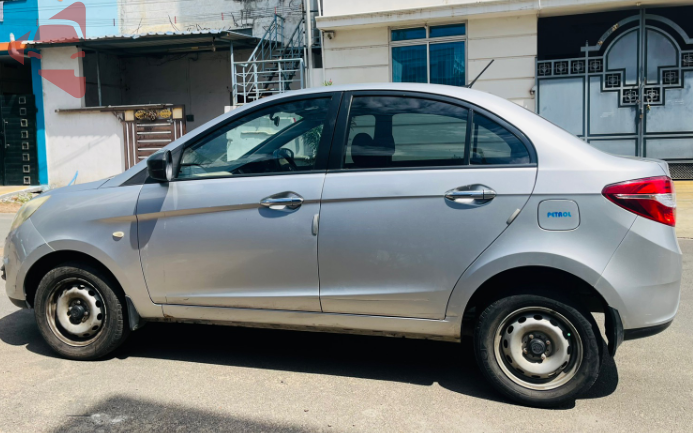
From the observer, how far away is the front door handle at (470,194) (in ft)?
11.9

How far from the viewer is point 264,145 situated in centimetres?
422

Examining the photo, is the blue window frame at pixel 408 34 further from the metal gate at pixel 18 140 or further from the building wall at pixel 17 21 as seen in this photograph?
the building wall at pixel 17 21

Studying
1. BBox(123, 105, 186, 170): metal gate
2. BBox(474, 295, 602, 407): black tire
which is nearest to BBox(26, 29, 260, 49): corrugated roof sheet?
BBox(123, 105, 186, 170): metal gate

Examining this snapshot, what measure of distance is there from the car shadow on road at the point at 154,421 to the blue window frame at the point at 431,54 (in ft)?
40.6

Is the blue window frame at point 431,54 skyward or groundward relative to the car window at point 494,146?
skyward

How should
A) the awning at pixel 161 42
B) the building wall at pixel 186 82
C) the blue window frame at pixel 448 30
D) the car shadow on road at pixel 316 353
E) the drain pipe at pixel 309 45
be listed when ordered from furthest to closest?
the building wall at pixel 186 82 < the awning at pixel 161 42 < the drain pipe at pixel 309 45 < the blue window frame at pixel 448 30 < the car shadow on road at pixel 316 353

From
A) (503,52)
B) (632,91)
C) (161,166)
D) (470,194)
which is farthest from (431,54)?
(470,194)

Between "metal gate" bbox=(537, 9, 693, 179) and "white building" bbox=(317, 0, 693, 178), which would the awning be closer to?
"white building" bbox=(317, 0, 693, 178)

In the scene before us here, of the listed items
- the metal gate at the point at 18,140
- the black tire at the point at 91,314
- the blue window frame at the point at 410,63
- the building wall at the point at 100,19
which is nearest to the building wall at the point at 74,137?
the metal gate at the point at 18,140

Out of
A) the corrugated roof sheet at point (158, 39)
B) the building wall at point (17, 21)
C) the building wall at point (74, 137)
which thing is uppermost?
the building wall at point (17, 21)

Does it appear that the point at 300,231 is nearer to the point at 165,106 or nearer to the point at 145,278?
the point at 145,278

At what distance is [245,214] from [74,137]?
16.3 meters

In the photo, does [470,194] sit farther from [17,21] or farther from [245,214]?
[17,21]

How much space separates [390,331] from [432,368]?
619 millimetres
